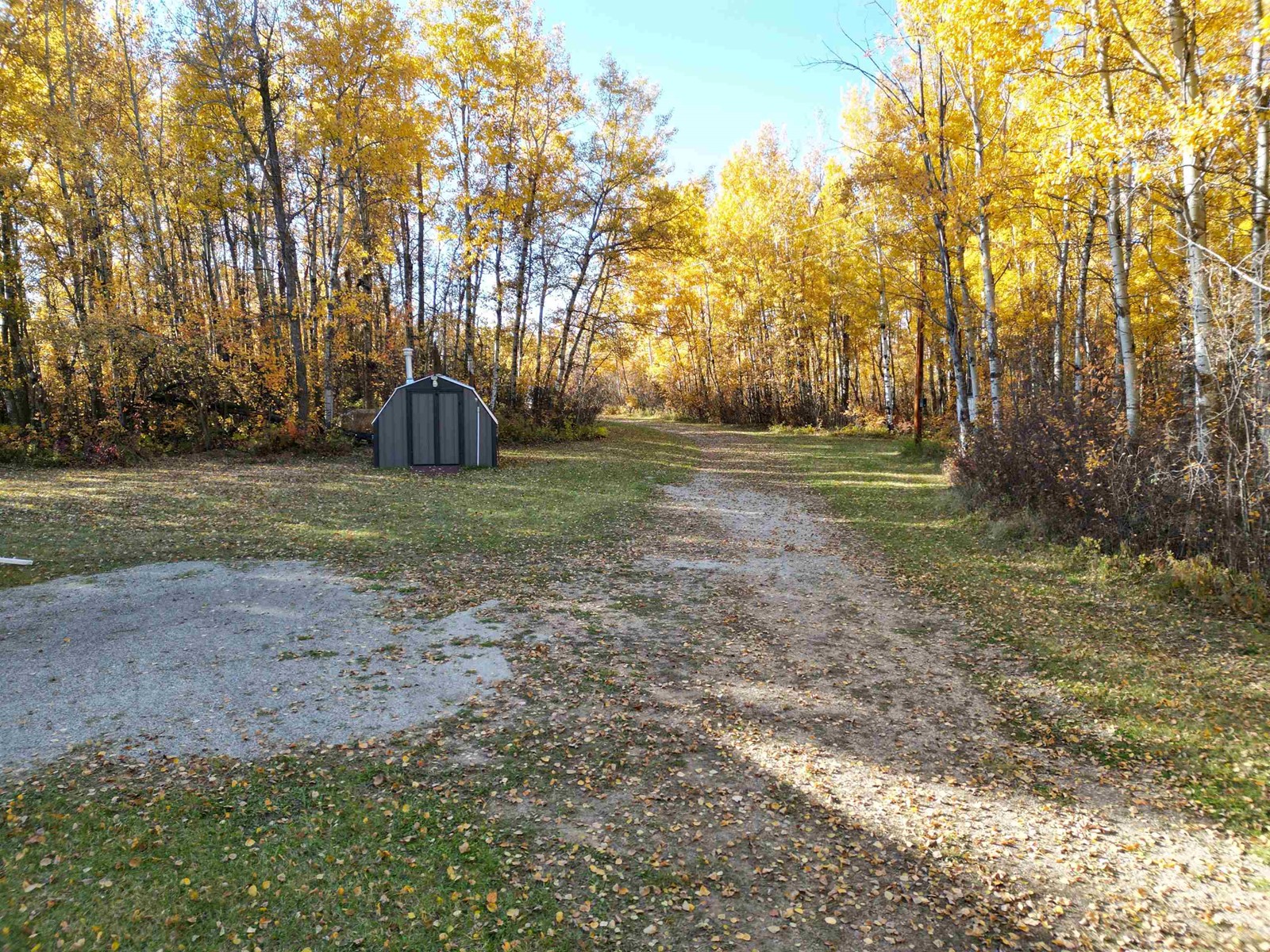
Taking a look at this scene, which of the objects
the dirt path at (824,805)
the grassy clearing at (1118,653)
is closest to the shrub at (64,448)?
the dirt path at (824,805)

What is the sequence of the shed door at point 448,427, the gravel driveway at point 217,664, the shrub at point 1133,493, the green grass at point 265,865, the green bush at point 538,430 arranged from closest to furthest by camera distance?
1. the green grass at point 265,865
2. the gravel driveway at point 217,664
3. the shrub at point 1133,493
4. the shed door at point 448,427
5. the green bush at point 538,430

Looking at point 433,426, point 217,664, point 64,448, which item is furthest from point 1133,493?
point 64,448

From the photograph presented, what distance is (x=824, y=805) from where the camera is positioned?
3.84 meters

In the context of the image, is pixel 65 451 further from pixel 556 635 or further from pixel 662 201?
pixel 662 201

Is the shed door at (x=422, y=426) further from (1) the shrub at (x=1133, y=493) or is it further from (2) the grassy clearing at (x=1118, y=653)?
(1) the shrub at (x=1133, y=493)

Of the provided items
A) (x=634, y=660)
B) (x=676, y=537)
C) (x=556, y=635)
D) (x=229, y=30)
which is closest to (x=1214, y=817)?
(x=634, y=660)

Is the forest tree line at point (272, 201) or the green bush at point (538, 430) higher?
the forest tree line at point (272, 201)

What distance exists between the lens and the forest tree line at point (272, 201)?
15719mm

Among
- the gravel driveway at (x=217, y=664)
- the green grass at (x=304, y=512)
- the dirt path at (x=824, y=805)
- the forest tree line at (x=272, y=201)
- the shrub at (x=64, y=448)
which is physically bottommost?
the dirt path at (x=824, y=805)

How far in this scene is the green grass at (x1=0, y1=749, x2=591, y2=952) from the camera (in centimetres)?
284

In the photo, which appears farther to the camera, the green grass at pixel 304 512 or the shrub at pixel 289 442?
the shrub at pixel 289 442

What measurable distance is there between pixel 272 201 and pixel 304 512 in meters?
11.6

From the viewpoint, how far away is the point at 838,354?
99.8ft

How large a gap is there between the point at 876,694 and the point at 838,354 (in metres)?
27.0
